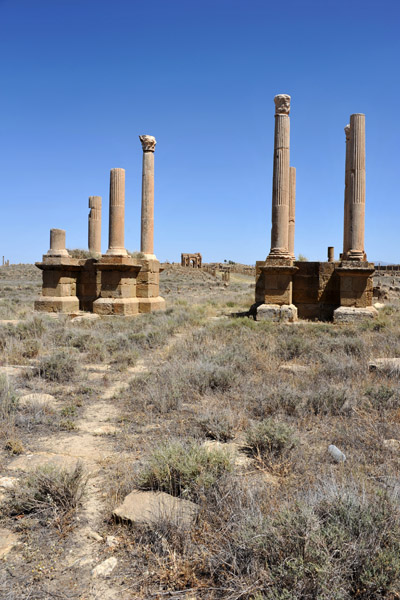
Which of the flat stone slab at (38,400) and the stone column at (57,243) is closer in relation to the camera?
the flat stone slab at (38,400)

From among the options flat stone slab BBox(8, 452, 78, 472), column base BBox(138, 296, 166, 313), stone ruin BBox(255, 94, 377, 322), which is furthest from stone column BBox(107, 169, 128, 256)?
flat stone slab BBox(8, 452, 78, 472)

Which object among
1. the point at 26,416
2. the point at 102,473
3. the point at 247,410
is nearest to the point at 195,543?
the point at 102,473

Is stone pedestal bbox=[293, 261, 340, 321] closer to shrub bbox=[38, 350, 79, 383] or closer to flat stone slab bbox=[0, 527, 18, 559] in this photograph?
shrub bbox=[38, 350, 79, 383]

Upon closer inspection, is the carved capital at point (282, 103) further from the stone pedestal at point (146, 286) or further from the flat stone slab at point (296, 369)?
the flat stone slab at point (296, 369)

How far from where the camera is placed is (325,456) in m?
3.74

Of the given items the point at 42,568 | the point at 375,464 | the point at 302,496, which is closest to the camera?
the point at 42,568

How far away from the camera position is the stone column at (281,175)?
1274 centimetres

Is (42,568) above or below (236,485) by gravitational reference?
below

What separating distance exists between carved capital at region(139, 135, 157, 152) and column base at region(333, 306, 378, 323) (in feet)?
30.7

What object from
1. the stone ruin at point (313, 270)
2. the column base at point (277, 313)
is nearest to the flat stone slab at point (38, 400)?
the column base at point (277, 313)

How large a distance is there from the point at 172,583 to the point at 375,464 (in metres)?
2.03

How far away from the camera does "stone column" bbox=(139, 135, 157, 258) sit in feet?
53.4

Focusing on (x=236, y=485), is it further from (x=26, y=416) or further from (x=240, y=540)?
(x=26, y=416)

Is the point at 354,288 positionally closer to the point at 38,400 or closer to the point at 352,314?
the point at 352,314
